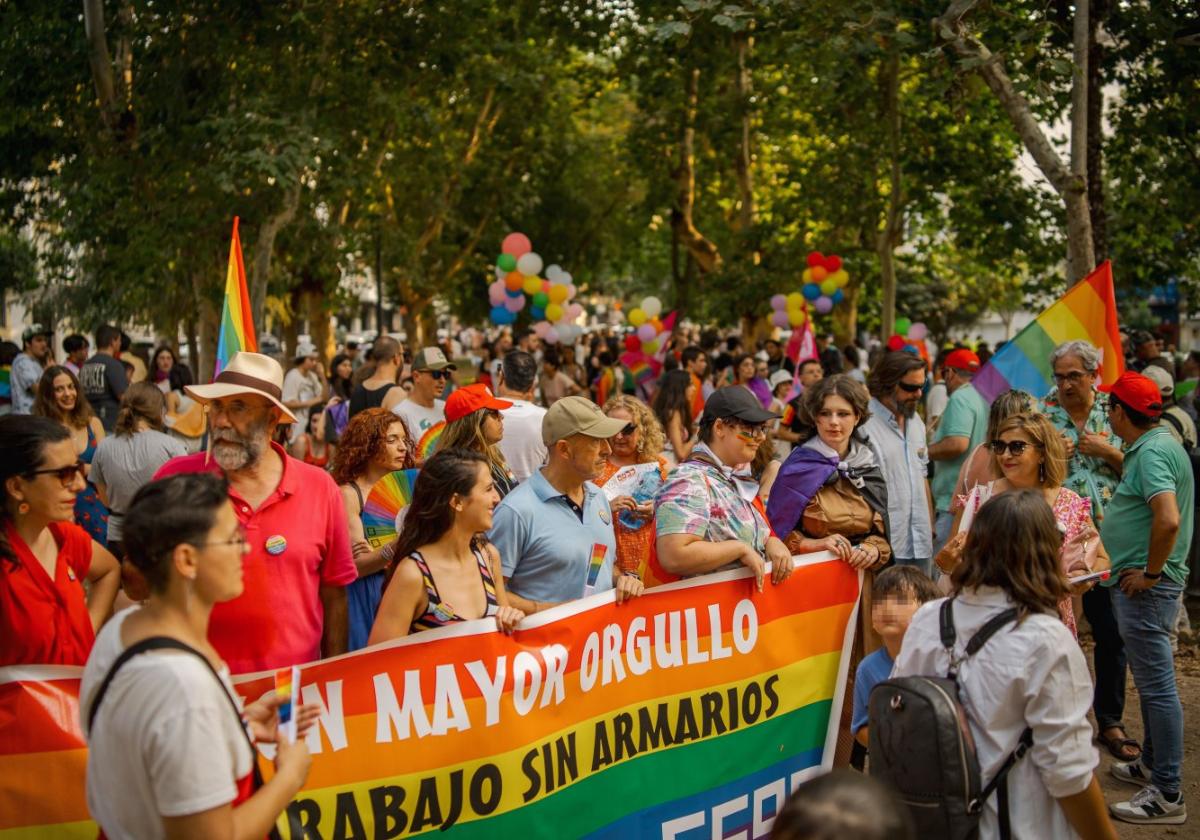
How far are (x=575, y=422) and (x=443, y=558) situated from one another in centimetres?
82

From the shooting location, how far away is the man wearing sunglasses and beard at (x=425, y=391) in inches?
328

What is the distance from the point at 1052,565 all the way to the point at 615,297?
8353cm

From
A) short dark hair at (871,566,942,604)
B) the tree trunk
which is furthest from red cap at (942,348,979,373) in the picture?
short dark hair at (871,566,942,604)

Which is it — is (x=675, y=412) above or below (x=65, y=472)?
below

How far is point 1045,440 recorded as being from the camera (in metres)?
5.25

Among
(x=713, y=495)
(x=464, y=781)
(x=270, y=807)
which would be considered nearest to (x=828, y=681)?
(x=713, y=495)

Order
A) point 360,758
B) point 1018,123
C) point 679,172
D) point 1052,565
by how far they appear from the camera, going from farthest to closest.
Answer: point 679,172 < point 1018,123 < point 360,758 < point 1052,565

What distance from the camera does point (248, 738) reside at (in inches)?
109

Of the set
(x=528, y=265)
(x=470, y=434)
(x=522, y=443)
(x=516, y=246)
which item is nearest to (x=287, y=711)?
(x=470, y=434)

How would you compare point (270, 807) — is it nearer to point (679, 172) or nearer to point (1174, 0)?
point (1174, 0)

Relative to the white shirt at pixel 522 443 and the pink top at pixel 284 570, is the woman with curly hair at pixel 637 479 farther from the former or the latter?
the pink top at pixel 284 570

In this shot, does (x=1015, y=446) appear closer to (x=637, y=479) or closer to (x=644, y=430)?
(x=637, y=479)

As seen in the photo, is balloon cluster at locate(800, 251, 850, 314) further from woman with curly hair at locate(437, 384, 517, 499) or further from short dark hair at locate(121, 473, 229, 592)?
short dark hair at locate(121, 473, 229, 592)

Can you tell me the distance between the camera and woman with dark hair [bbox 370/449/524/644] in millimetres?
4234
